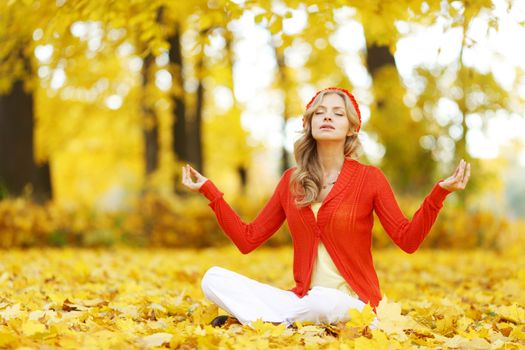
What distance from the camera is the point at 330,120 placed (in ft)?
13.5

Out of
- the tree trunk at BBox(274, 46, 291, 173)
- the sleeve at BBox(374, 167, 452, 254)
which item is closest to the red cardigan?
the sleeve at BBox(374, 167, 452, 254)

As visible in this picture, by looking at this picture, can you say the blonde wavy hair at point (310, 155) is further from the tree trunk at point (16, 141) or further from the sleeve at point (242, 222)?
the tree trunk at point (16, 141)

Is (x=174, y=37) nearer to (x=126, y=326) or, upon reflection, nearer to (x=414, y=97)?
(x=414, y=97)

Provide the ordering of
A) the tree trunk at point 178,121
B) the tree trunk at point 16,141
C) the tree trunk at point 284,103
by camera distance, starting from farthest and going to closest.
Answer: the tree trunk at point 284,103 → the tree trunk at point 178,121 → the tree trunk at point 16,141

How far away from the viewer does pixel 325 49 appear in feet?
49.0

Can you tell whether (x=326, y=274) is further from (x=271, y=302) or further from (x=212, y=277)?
(x=212, y=277)

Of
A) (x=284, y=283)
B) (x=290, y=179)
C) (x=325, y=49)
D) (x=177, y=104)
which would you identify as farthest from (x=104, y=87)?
(x=290, y=179)

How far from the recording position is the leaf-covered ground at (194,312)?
334 centimetres

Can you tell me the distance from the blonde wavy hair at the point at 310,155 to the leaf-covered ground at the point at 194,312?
72 centimetres

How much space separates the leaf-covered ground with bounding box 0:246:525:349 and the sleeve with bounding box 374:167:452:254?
13.3 inches

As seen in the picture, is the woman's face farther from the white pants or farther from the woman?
the white pants

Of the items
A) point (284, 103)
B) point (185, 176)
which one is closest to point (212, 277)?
point (185, 176)

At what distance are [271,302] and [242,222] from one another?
530 millimetres

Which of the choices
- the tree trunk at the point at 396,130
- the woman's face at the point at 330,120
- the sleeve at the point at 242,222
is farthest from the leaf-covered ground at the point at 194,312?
the tree trunk at the point at 396,130
